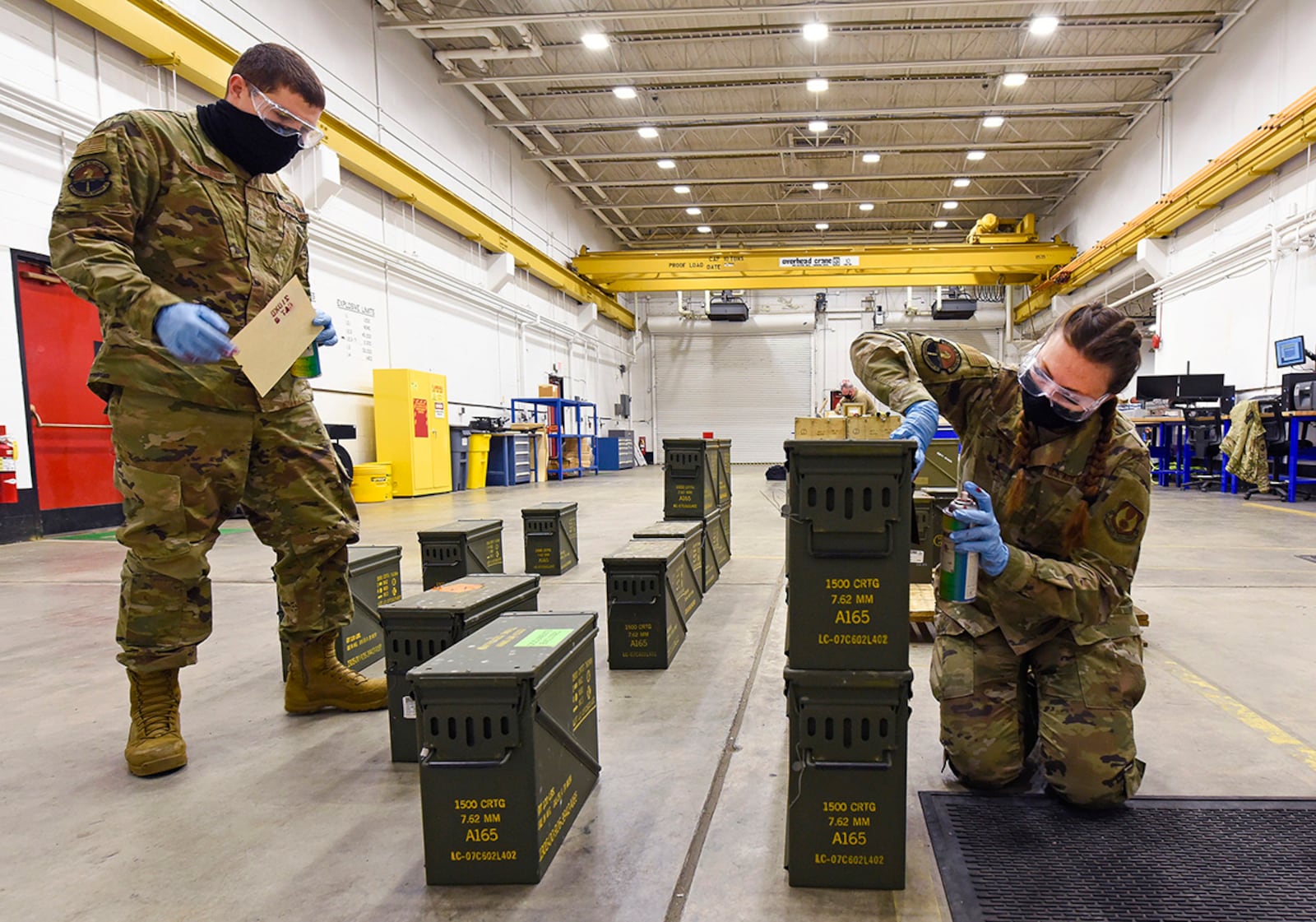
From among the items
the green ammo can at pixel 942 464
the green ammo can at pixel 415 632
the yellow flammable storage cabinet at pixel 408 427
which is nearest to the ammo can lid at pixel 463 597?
the green ammo can at pixel 415 632

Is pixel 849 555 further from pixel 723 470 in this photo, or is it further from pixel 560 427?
pixel 560 427

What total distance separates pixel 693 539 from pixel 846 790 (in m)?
1.90

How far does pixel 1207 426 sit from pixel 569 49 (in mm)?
9956

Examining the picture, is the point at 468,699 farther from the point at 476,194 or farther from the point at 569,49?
the point at 476,194

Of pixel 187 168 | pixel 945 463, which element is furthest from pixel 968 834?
pixel 945 463

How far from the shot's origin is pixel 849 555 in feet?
4.01

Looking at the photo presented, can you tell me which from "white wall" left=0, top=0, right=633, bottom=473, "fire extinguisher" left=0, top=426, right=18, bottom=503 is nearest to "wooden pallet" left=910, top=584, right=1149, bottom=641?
"fire extinguisher" left=0, top=426, right=18, bottom=503

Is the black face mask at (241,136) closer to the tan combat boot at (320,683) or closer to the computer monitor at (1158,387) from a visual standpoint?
the tan combat boot at (320,683)

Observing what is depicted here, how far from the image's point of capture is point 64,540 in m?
5.16

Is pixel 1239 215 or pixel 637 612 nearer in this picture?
pixel 637 612

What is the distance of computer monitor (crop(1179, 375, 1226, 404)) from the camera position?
8.69 meters

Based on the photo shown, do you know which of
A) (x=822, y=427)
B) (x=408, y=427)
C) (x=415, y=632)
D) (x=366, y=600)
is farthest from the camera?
(x=822, y=427)

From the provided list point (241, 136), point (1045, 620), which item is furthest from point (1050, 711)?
point (241, 136)

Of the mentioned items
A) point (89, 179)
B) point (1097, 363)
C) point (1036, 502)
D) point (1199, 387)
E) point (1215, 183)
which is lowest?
point (1036, 502)
